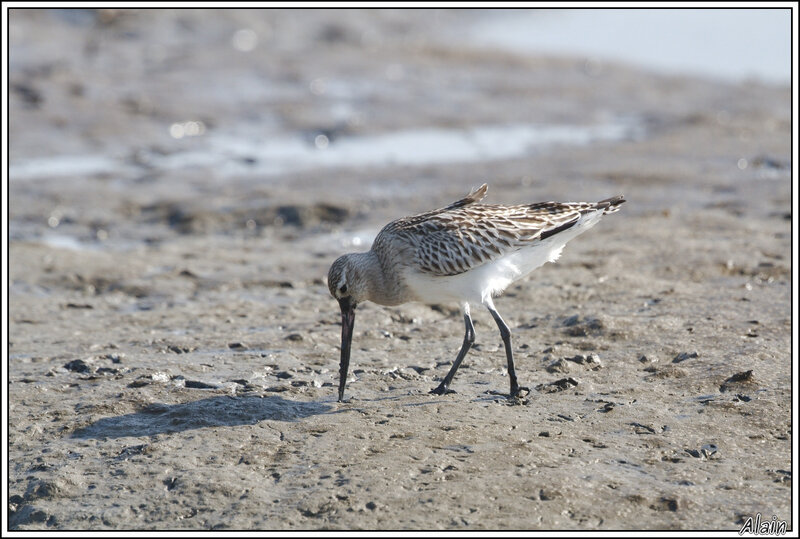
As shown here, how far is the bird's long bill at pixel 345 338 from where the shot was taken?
22.0 ft

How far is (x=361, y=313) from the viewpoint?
8.53 metres

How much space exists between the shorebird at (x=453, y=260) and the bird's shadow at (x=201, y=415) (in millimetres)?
489

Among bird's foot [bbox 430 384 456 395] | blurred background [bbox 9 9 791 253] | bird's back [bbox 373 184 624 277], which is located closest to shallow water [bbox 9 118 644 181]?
blurred background [bbox 9 9 791 253]

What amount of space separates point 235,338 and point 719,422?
151 inches

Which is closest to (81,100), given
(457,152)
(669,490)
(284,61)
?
(284,61)

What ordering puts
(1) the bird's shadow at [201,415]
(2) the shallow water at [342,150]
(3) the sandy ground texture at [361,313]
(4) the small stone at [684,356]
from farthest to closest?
(2) the shallow water at [342,150] < (4) the small stone at [684,356] < (1) the bird's shadow at [201,415] < (3) the sandy ground texture at [361,313]

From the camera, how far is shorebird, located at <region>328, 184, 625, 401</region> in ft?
22.7

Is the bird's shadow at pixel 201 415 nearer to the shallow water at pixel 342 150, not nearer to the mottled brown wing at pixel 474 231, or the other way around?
the mottled brown wing at pixel 474 231

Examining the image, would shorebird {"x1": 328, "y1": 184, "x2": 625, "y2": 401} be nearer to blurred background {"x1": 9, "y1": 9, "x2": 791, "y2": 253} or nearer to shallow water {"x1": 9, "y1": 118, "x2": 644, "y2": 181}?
blurred background {"x1": 9, "y1": 9, "x2": 791, "y2": 253}

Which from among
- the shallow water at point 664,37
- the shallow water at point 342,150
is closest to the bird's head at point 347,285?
the shallow water at point 342,150

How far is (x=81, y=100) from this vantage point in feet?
50.6

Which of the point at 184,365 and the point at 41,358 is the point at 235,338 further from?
the point at 41,358

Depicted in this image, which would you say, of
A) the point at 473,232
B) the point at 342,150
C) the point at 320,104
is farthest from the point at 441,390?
the point at 320,104

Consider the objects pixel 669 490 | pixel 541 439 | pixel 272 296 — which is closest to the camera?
pixel 669 490
